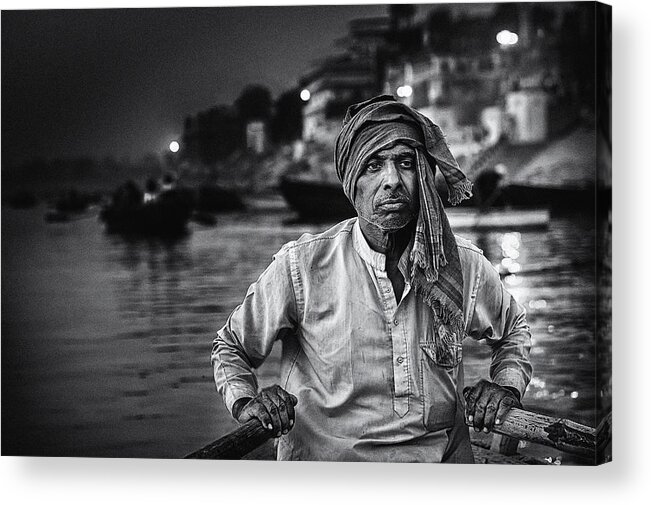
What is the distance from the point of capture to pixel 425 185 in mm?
3980

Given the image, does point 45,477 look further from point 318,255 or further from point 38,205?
point 318,255

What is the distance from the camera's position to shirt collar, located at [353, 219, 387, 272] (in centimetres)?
404

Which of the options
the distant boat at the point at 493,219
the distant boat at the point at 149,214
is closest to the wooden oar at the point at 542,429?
the distant boat at the point at 493,219

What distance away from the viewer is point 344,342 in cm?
403

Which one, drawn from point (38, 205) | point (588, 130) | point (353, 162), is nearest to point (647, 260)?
point (588, 130)

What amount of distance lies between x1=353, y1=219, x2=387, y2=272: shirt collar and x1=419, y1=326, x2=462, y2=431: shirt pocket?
0.29m

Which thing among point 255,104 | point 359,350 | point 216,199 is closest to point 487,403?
point 359,350

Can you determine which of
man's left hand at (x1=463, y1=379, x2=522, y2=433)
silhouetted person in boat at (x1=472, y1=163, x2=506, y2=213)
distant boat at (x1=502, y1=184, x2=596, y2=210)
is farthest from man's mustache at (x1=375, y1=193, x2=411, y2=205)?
man's left hand at (x1=463, y1=379, x2=522, y2=433)

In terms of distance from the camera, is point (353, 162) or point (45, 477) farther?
point (45, 477)

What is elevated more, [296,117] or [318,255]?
[296,117]

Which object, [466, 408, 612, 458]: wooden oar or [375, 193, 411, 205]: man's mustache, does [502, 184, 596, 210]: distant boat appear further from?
[466, 408, 612, 458]: wooden oar

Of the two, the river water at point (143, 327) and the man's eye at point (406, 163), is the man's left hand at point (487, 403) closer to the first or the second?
the river water at point (143, 327)

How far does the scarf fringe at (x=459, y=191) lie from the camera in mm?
4023

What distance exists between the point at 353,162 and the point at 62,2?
4.08 feet
